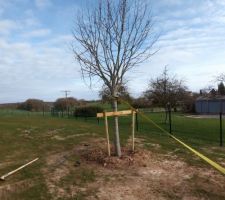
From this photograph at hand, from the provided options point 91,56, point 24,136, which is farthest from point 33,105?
point 91,56

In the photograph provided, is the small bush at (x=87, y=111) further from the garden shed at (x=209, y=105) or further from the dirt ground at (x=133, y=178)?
the dirt ground at (x=133, y=178)

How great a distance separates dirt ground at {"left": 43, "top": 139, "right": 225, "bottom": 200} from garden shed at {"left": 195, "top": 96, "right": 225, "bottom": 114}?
54.2m

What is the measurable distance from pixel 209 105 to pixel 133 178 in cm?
5784

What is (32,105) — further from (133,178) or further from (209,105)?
(133,178)

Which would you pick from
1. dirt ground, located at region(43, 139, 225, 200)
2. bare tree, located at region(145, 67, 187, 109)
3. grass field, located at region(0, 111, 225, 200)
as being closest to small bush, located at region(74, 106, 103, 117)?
bare tree, located at region(145, 67, 187, 109)

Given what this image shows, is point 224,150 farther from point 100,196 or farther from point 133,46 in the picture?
point 100,196

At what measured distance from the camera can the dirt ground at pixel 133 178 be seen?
7.25 meters

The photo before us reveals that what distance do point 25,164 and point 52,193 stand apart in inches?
92.5

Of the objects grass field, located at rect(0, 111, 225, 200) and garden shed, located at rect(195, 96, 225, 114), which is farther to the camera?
garden shed, located at rect(195, 96, 225, 114)

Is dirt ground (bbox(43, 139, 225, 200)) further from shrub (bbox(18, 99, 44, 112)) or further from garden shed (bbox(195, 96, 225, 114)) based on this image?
shrub (bbox(18, 99, 44, 112))

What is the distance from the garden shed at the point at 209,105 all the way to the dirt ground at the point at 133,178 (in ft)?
178

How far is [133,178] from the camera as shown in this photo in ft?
26.7

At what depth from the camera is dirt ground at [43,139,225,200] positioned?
23.8 ft

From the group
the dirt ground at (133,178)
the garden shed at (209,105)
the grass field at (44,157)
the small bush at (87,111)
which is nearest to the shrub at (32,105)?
the small bush at (87,111)
